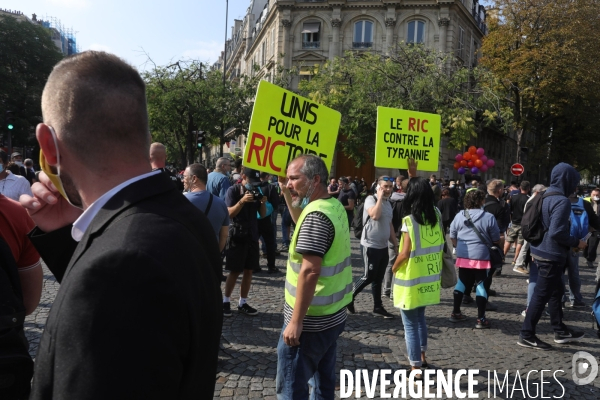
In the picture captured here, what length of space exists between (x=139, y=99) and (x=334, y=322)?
205cm

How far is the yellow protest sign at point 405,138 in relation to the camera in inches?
290

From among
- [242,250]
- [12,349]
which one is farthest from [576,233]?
[12,349]

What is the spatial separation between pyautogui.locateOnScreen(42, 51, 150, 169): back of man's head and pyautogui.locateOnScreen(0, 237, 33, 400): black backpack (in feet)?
2.33

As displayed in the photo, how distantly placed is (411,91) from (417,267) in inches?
555

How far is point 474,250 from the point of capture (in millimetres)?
6234

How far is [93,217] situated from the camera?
1260 mm

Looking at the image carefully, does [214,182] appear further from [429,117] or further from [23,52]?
[23,52]

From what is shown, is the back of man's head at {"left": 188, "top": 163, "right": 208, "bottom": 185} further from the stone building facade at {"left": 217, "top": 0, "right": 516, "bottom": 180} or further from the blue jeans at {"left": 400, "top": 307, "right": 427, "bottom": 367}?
the stone building facade at {"left": 217, "top": 0, "right": 516, "bottom": 180}

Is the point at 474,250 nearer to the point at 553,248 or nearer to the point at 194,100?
the point at 553,248

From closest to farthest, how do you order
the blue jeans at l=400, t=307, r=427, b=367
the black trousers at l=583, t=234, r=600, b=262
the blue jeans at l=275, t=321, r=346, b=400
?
the blue jeans at l=275, t=321, r=346, b=400, the blue jeans at l=400, t=307, r=427, b=367, the black trousers at l=583, t=234, r=600, b=262

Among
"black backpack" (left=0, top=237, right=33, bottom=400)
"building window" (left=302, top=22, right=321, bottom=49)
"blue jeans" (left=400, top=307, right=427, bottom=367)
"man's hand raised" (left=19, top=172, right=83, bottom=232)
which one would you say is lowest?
"blue jeans" (left=400, top=307, right=427, bottom=367)

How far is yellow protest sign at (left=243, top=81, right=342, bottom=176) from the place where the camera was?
15.5 feet

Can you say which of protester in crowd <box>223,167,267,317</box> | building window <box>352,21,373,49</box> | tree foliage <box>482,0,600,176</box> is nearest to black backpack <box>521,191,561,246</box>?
protester in crowd <box>223,167,267,317</box>

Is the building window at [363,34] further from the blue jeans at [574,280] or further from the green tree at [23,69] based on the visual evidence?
the blue jeans at [574,280]
